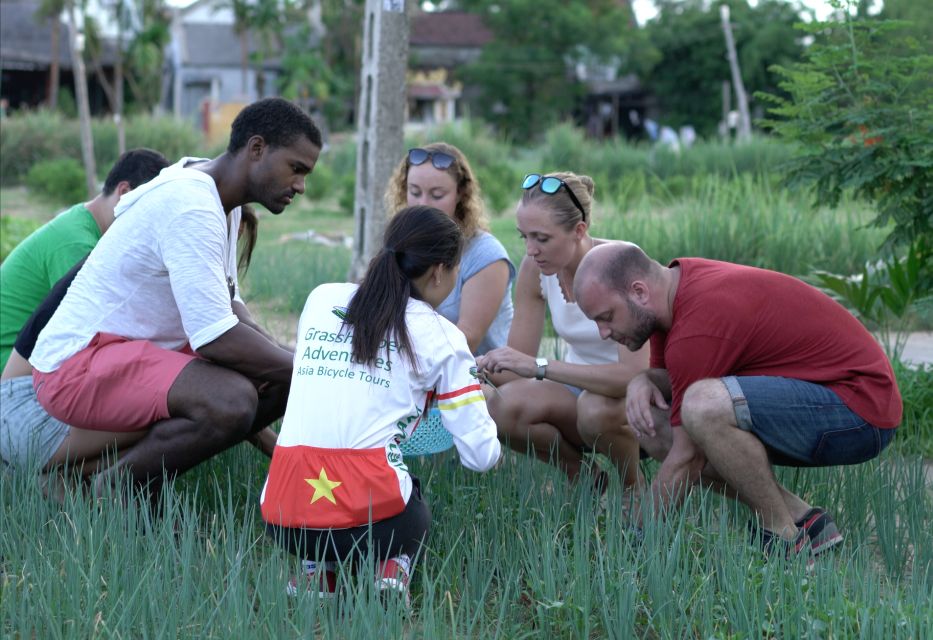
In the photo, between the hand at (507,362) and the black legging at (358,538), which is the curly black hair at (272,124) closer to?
the hand at (507,362)

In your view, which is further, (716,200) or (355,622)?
(716,200)

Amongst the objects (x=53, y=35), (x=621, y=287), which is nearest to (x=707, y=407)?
(x=621, y=287)

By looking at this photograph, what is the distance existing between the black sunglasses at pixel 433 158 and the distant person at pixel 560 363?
0.46 metres

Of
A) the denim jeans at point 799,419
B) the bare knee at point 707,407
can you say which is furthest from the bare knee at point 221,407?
the denim jeans at point 799,419

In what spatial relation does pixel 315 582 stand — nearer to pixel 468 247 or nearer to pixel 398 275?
pixel 398 275

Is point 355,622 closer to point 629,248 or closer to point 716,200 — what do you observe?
point 629,248

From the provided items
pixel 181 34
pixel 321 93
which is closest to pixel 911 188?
pixel 321 93

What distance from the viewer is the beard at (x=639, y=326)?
3.36m

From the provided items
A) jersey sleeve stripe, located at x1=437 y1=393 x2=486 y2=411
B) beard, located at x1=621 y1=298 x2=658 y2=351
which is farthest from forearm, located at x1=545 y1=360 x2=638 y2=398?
jersey sleeve stripe, located at x1=437 y1=393 x2=486 y2=411

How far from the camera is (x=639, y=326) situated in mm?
3387

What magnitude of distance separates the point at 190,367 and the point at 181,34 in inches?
1797

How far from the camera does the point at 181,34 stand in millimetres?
46500

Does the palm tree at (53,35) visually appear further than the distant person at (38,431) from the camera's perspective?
Yes

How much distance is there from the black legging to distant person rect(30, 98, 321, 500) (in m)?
0.63
